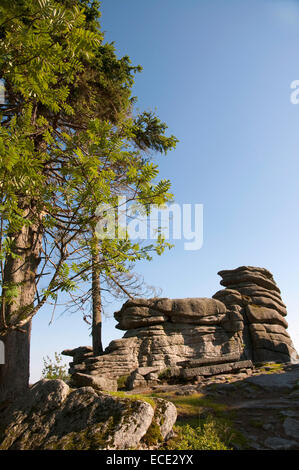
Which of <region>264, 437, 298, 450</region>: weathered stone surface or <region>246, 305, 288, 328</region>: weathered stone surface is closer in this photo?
<region>264, 437, 298, 450</region>: weathered stone surface

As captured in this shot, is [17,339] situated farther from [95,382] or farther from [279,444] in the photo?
[279,444]

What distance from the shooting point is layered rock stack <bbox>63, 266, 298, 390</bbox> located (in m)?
13.1

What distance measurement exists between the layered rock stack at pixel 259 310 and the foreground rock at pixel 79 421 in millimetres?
13678

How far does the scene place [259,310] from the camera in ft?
58.6

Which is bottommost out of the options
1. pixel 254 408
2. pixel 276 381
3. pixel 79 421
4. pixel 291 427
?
pixel 276 381

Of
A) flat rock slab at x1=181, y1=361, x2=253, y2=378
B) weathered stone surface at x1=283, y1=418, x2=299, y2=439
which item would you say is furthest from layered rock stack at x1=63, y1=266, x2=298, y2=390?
weathered stone surface at x1=283, y1=418, x2=299, y2=439

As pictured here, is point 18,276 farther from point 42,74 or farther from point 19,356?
point 42,74

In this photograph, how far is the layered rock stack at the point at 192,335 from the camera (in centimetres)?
1307

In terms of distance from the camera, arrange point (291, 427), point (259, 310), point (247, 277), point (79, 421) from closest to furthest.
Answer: point (79, 421) < point (291, 427) < point (259, 310) < point (247, 277)

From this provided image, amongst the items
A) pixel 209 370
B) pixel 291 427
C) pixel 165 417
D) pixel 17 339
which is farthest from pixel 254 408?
pixel 17 339

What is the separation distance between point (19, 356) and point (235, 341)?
1262cm

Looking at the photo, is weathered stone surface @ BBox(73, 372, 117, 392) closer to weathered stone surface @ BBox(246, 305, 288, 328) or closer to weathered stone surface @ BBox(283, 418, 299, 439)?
weathered stone surface @ BBox(283, 418, 299, 439)

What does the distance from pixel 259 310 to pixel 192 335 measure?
5.33m

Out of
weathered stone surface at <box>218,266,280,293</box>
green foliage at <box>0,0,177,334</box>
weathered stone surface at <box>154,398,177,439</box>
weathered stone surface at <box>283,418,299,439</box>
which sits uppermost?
green foliage at <box>0,0,177,334</box>
